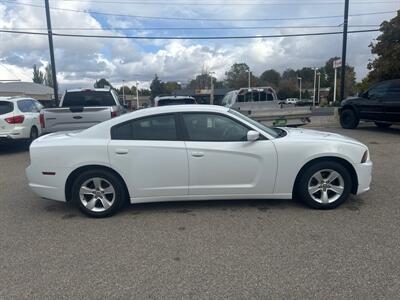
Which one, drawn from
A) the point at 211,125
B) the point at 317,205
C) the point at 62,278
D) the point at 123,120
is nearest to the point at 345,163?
the point at 317,205

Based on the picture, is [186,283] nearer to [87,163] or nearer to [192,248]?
[192,248]

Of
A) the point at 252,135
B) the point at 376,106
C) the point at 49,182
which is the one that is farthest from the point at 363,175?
the point at 376,106

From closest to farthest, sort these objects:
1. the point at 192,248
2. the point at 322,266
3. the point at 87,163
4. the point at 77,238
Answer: the point at 322,266 < the point at 192,248 < the point at 77,238 < the point at 87,163

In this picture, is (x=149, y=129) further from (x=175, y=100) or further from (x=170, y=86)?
(x=170, y=86)

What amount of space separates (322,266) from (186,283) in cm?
130

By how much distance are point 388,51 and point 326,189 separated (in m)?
13.3

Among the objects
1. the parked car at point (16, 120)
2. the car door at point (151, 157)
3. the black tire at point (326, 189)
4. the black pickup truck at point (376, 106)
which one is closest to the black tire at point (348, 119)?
the black pickup truck at point (376, 106)

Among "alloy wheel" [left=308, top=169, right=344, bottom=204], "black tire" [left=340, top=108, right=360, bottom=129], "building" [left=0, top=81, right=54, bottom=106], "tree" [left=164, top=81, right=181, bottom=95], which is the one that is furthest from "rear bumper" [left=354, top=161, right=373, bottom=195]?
"tree" [left=164, top=81, right=181, bottom=95]

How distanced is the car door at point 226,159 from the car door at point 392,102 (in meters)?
8.85

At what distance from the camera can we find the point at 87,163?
4.69 meters

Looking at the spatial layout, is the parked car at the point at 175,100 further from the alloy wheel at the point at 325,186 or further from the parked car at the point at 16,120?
the alloy wheel at the point at 325,186

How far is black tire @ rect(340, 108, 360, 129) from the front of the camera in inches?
535

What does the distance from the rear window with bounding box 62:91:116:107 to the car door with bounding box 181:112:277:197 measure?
598 cm

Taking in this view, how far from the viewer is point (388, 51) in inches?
606
